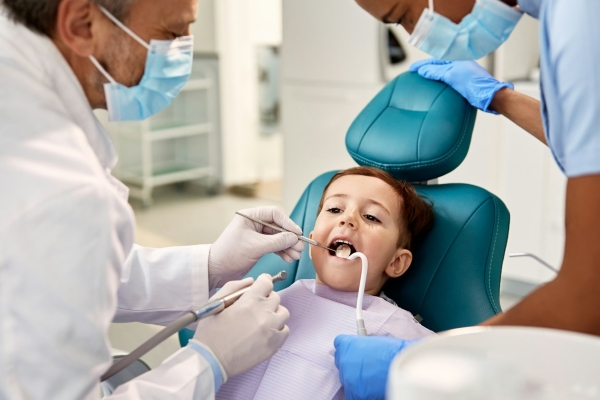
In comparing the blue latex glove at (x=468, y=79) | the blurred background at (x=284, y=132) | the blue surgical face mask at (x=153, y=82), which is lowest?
the blurred background at (x=284, y=132)

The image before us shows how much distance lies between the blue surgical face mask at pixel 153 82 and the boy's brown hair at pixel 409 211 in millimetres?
653

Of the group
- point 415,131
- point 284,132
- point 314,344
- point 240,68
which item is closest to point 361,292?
point 314,344

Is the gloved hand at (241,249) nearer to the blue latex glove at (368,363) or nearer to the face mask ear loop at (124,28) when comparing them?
the blue latex glove at (368,363)

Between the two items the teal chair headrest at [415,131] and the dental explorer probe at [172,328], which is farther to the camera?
the teal chair headrest at [415,131]

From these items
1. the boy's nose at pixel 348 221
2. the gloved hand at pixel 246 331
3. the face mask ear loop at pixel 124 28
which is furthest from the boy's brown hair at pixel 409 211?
the face mask ear loop at pixel 124 28

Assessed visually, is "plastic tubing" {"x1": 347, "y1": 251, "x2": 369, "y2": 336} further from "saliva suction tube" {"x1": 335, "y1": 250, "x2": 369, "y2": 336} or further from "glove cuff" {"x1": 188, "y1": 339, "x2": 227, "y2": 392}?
"glove cuff" {"x1": 188, "y1": 339, "x2": 227, "y2": 392}

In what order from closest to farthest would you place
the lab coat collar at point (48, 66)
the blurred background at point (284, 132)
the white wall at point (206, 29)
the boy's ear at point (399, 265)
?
the lab coat collar at point (48, 66)
the boy's ear at point (399, 265)
the blurred background at point (284, 132)
the white wall at point (206, 29)

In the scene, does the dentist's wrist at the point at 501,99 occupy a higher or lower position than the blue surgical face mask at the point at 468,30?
lower

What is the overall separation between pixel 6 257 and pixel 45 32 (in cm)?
40

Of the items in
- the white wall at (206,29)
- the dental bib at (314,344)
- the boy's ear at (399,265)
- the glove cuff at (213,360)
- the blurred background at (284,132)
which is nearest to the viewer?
the glove cuff at (213,360)

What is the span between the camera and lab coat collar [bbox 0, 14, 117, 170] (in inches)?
44.4

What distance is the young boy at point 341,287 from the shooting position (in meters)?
1.51

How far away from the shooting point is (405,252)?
5.69 ft

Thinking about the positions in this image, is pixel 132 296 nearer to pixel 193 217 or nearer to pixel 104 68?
pixel 104 68
